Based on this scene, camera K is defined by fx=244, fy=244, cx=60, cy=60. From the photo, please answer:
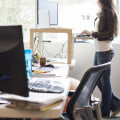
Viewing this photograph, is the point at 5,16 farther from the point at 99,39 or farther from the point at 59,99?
the point at 59,99

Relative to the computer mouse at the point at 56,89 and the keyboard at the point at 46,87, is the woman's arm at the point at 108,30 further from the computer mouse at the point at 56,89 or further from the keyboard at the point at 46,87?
the computer mouse at the point at 56,89

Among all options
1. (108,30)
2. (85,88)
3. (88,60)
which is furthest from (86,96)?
(88,60)


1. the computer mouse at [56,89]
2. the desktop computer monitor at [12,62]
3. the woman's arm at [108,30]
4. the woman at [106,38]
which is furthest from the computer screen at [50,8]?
the desktop computer monitor at [12,62]

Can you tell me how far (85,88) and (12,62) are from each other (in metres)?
0.56

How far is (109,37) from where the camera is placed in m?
3.15

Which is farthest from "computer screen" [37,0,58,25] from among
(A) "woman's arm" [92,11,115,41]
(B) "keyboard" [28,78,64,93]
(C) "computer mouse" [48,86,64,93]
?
(C) "computer mouse" [48,86,64,93]

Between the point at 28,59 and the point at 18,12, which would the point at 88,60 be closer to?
the point at 18,12

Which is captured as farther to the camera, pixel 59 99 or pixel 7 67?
pixel 59 99

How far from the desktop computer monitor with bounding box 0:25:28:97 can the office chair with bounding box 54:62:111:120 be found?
1.24 ft

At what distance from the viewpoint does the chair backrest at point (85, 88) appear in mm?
1347

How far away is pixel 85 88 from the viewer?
60.0 inches

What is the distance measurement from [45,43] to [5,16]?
825 millimetres

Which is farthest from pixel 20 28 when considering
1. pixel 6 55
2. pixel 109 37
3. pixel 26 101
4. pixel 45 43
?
pixel 45 43

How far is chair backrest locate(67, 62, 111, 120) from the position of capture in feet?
4.42
